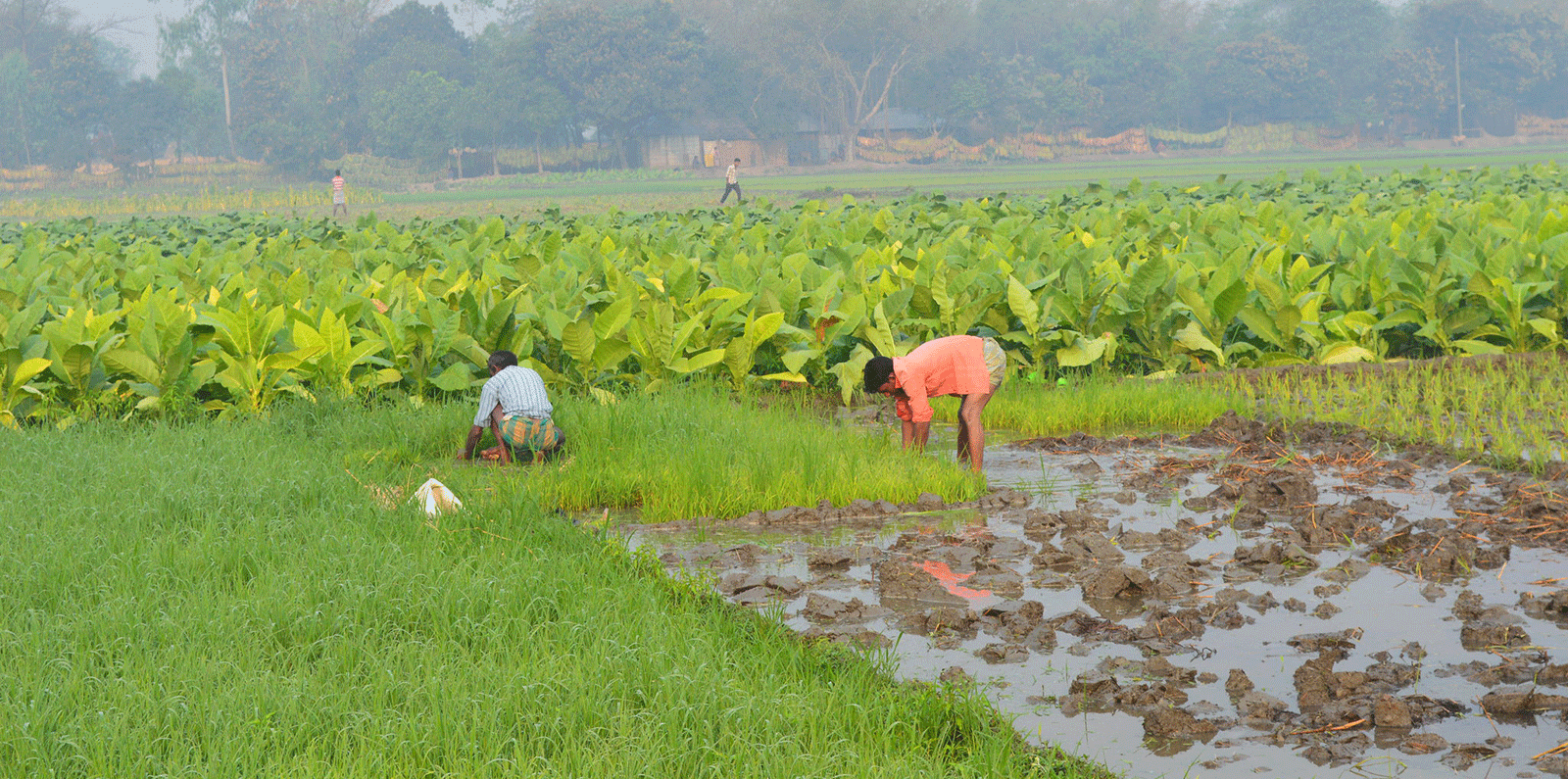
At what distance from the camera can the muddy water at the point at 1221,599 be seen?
3.57 metres

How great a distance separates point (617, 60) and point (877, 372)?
211 ft

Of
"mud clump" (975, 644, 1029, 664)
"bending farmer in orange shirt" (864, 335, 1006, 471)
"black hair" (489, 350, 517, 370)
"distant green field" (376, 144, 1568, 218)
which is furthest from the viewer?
"distant green field" (376, 144, 1568, 218)

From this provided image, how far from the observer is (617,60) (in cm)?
6812

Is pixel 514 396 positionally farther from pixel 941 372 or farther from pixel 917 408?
pixel 941 372

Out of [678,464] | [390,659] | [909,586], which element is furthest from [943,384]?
[390,659]

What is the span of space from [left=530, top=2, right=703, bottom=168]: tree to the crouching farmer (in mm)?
63290

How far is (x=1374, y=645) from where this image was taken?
13.5 feet

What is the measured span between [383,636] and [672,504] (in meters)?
2.11

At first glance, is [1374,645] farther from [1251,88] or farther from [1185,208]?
[1251,88]

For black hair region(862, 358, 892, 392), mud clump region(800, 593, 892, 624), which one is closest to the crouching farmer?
black hair region(862, 358, 892, 392)

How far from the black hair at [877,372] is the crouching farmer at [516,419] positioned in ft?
5.37

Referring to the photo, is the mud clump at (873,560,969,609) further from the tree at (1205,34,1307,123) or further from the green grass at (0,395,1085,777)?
the tree at (1205,34,1307,123)

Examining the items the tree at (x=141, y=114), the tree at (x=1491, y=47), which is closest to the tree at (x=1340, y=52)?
the tree at (x=1491, y=47)

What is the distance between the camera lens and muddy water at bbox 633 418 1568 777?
357 centimetres
